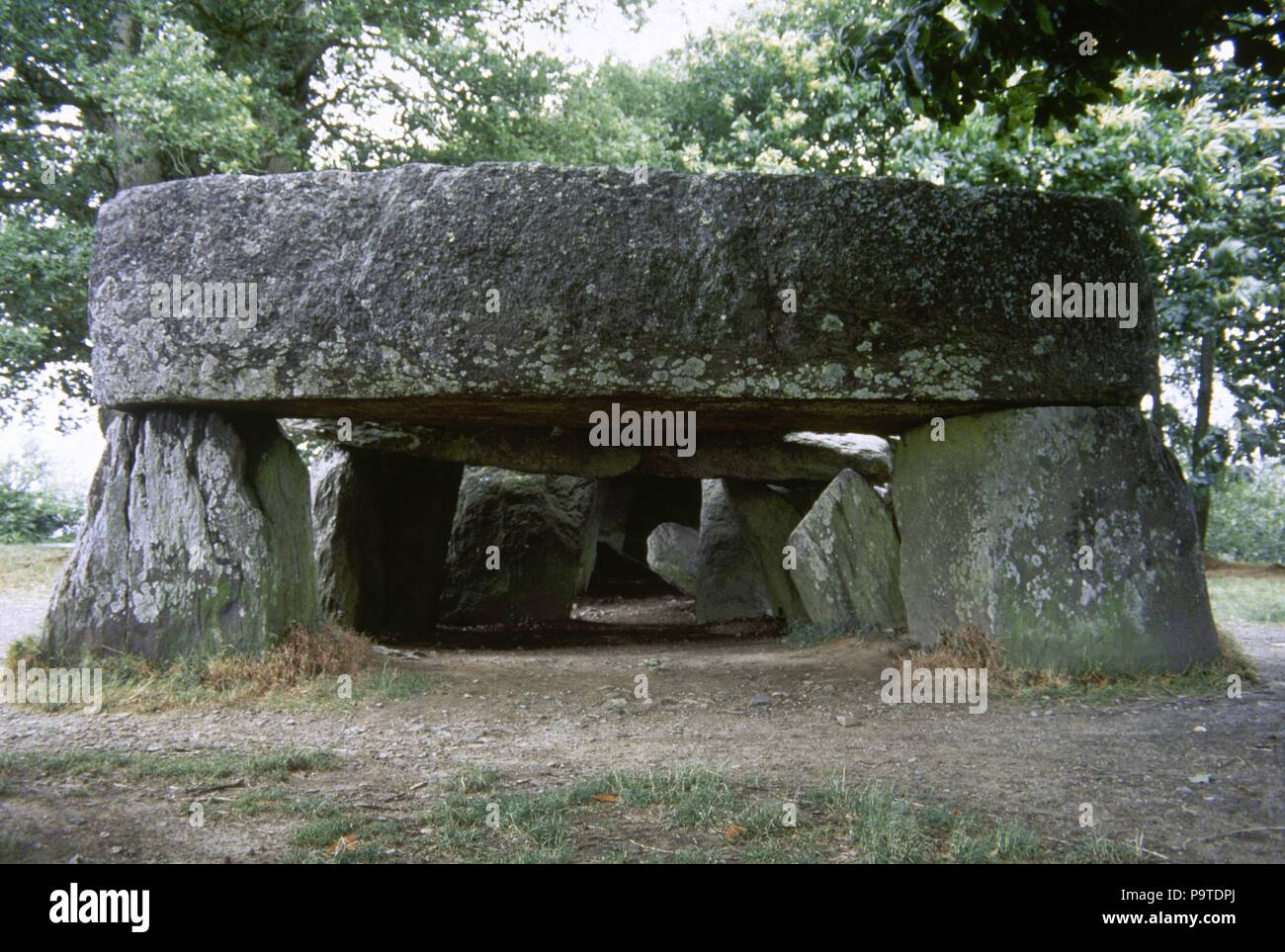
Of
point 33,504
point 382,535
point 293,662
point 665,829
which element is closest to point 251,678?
point 293,662

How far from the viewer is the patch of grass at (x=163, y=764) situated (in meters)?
4.36

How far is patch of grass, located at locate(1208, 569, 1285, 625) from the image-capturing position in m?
10.5

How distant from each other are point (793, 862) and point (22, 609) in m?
9.48

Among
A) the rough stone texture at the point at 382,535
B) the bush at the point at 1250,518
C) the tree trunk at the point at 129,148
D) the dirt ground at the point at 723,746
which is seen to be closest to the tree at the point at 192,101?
the tree trunk at the point at 129,148

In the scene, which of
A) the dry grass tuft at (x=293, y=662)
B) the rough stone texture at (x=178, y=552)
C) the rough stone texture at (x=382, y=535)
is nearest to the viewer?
the dry grass tuft at (x=293, y=662)

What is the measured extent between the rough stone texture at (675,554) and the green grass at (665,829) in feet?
34.4

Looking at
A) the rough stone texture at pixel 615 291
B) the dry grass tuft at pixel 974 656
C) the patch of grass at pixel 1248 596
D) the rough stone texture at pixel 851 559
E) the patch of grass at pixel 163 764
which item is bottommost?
the patch of grass at pixel 1248 596

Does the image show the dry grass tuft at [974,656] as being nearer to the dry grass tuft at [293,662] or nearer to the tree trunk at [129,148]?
the dry grass tuft at [293,662]

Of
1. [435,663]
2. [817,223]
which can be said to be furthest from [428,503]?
[817,223]

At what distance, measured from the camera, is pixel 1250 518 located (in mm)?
25922

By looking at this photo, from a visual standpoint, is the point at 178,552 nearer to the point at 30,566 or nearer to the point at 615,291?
the point at 615,291

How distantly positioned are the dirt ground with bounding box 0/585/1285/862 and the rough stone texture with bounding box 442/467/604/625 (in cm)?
389

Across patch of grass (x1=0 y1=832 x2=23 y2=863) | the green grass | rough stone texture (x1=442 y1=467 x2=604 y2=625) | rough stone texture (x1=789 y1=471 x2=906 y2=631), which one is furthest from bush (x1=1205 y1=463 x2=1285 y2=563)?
patch of grass (x1=0 y1=832 x2=23 y2=863)

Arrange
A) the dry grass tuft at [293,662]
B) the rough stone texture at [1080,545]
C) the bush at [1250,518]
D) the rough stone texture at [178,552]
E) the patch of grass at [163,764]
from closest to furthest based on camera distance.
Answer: the patch of grass at [163,764] < the dry grass tuft at [293,662] < the rough stone texture at [1080,545] < the rough stone texture at [178,552] < the bush at [1250,518]
